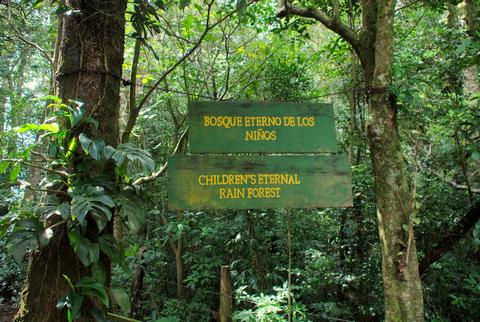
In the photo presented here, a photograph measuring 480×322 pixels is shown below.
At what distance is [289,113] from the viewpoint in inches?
110

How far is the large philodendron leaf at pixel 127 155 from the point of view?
205cm

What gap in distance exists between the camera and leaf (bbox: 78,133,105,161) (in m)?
2.00

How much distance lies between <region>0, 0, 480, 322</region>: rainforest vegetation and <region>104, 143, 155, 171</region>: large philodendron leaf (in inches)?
0.4

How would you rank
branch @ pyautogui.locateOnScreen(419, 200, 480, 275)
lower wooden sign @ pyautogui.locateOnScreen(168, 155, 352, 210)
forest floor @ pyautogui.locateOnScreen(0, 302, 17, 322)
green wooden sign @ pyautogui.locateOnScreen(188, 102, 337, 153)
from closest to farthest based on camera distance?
lower wooden sign @ pyautogui.locateOnScreen(168, 155, 352, 210) → green wooden sign @ pyautogui.locateOnScreen(188, 102, 337, 153) → branch @ pyautogui.locateOnScreen(419, 200, 480, 275) → forest floor @ pyautogui.locateOnScreen(0, 302, 17, 322)

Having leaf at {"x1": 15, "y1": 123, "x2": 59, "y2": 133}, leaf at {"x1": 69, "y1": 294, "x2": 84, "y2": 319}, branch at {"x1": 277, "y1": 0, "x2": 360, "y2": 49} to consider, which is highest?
branch at {"x1": 277, "y1": 0, "x2": 360, "y2": 49}

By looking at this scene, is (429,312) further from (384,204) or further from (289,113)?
(289,113)

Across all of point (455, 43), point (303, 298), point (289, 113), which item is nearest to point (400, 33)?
point (455, 43)

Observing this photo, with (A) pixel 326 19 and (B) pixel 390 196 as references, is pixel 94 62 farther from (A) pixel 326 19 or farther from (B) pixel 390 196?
(B) pixel 390 196

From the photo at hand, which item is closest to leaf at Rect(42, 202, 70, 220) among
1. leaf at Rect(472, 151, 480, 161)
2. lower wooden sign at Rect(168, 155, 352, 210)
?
lower wooden sign at Rect(168, 155, 352, 210)

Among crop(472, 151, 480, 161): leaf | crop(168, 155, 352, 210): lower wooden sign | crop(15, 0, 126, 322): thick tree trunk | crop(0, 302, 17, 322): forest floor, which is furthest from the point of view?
crop(0, 302, 17, 322): forest floor

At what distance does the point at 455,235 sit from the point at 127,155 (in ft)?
10.7

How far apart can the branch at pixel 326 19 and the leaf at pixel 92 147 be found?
2150 mm

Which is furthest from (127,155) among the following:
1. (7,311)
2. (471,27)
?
(7,311)

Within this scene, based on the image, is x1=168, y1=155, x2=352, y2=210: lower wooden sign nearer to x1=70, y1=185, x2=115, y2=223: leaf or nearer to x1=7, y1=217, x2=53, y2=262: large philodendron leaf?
x1=70, y1=185, x2=115, y2=223: leaf
